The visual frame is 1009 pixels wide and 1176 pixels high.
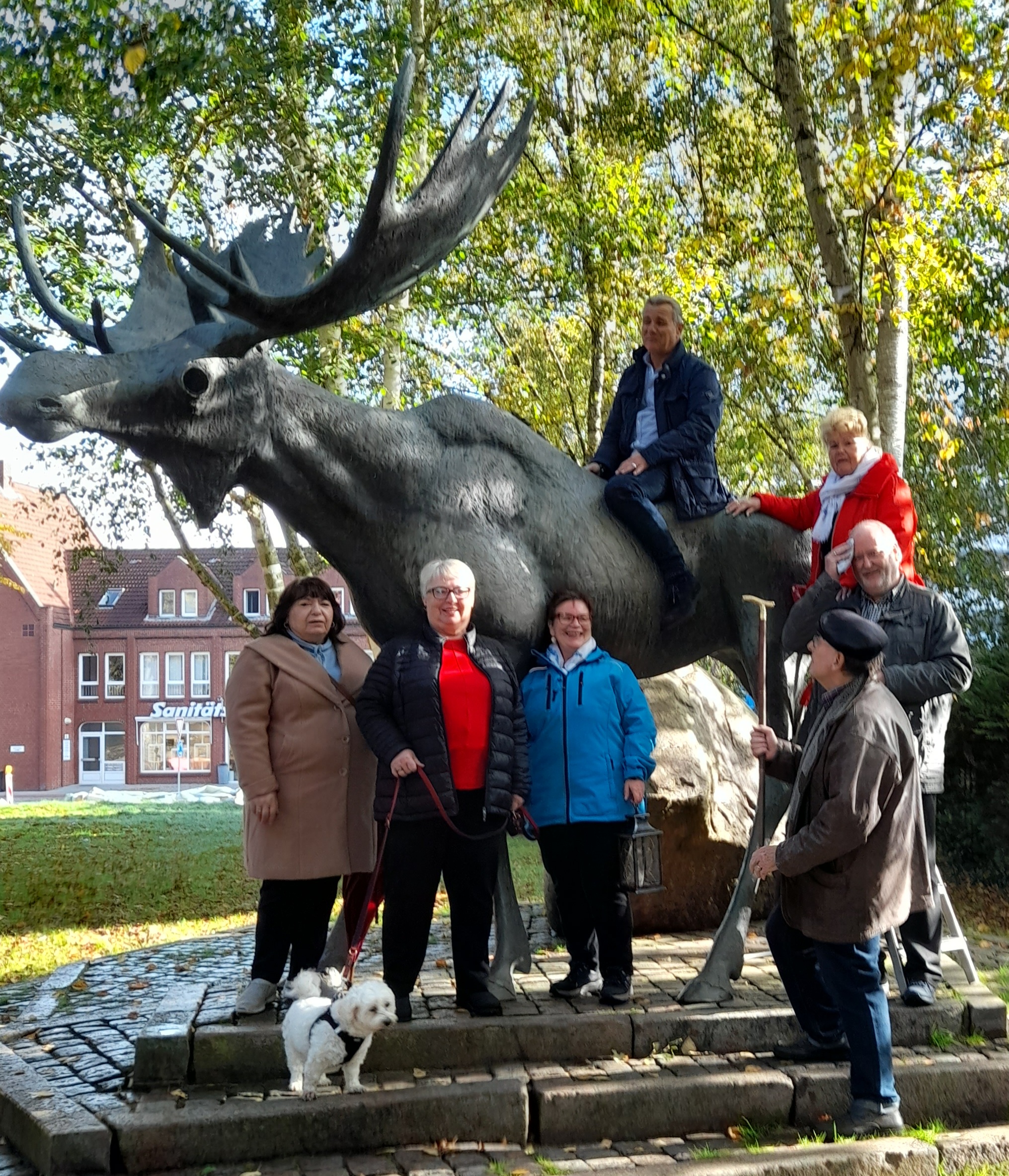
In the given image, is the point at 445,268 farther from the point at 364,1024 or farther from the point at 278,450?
the point at 364,1024

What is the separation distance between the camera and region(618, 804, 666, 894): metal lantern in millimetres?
5051

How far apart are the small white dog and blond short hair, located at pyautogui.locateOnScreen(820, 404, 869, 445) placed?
3.17m

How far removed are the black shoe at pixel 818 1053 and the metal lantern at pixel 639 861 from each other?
2.72 ft

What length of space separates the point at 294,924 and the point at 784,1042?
2.15 metres

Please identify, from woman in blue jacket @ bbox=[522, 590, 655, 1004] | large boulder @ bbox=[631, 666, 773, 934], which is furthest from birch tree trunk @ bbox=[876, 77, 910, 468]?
woman in blue jacket @ bbox=[522, 590, 655, 1004]

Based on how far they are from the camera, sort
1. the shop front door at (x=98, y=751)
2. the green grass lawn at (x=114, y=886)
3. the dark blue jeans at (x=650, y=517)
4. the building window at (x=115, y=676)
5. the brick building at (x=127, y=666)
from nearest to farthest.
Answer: the dark blue jeans at (x=650, y=517) → the green grass lawn at (x=114, y=886) → the brick building at (x=127, y=666) → the shop front door at (x=98, y=751) → the building window at (x=115, y=676)

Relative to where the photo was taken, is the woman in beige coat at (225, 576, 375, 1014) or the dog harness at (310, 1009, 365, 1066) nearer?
the dog harness at (310, 1009, 365, 1066)

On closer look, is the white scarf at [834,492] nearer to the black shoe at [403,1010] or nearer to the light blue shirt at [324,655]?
the light blue shirt at [324,655]

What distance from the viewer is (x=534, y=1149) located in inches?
174

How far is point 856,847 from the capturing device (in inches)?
165

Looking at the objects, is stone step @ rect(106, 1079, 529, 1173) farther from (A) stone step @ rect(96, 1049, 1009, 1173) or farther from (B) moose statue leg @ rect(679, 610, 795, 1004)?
(B) moose statue leg @ rect(679, 610, 795, 1004)

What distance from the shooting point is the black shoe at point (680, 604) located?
19.4ft

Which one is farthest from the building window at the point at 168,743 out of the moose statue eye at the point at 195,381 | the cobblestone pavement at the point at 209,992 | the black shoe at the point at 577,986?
the moose statue eye at the point at 195,381

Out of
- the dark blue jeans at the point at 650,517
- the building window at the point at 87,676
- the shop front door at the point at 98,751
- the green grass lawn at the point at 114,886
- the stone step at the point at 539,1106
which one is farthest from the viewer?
the building window at the point at 87,676
